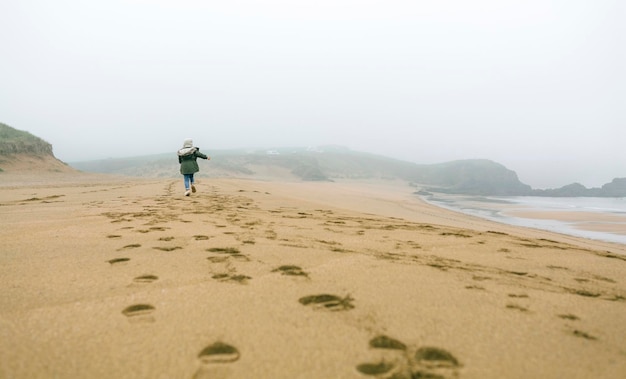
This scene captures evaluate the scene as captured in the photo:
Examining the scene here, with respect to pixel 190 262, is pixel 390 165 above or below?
above

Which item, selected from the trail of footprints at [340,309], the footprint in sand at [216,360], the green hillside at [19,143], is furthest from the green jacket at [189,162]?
the green hillside at [19,143]

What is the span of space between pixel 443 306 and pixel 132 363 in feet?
5.82

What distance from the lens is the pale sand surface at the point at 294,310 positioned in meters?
1.52

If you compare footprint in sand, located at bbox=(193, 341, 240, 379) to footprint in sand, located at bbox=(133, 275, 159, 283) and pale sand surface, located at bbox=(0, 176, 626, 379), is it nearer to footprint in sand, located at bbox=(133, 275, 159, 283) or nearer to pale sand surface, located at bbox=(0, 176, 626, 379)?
pale sand surface, located at bbox=(0, 176, 626, 379)

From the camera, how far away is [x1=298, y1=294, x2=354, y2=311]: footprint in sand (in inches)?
83.4

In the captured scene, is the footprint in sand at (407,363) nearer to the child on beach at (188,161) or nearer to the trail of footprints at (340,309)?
the trail of footprints at (340,309)

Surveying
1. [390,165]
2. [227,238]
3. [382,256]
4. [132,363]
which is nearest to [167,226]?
[227,238]

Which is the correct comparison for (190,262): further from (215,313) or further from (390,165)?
(390,165)

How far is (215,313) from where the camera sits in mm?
1948

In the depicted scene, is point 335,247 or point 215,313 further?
point 335,247

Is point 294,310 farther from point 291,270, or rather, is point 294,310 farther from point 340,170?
point 340,170

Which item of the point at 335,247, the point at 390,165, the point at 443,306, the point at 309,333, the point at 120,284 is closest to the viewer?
the point at 309,333

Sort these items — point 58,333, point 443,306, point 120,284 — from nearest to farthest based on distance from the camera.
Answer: point 58,333
point 443,306
point 120,284

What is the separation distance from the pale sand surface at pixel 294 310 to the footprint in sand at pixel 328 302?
0.04ft
